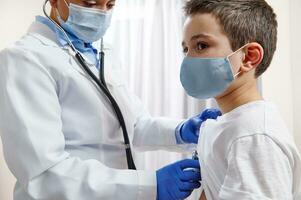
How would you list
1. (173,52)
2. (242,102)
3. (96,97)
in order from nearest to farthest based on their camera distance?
1. (242,102)
2. (96,97)
3. (173,52)

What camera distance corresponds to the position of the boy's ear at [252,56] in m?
0.92

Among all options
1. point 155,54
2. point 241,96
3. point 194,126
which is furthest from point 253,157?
point 155,54

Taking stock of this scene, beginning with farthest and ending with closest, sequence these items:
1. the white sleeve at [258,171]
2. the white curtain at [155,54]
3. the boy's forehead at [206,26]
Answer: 1. the white curtain at [155,54]
2. the boy's forehead at [206,26]
3. the white sleeve at [258,171]

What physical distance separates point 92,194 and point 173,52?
1427mm

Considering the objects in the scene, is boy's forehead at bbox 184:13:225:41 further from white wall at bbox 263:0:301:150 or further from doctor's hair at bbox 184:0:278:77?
white wall at bbox 263:0:301:150

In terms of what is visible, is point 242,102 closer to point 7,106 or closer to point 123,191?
point 123,191

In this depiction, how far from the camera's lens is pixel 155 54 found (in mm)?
2256

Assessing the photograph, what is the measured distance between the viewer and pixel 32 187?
0.95 meters

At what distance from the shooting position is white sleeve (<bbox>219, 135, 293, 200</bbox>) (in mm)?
728

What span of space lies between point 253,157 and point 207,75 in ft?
0.89

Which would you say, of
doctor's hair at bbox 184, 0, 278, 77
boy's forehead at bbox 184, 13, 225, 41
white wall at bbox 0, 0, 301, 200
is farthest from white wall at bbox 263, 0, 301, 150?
boy's forehead at bbox 184, 13, 225, 41

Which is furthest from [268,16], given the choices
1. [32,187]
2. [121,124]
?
[32,187]

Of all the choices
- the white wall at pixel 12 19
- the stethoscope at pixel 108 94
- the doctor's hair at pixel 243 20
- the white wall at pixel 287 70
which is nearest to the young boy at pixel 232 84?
the doctor's hair at pixel 243 20

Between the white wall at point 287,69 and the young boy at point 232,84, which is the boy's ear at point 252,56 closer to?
the young boy at point 232,84
